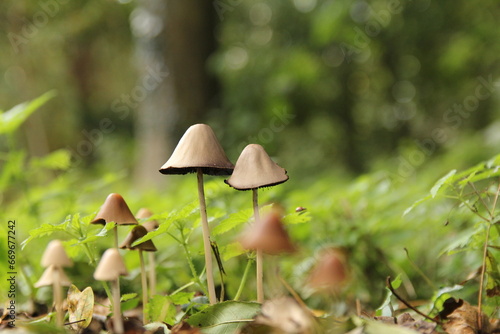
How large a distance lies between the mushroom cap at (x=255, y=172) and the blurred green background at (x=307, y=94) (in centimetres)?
129

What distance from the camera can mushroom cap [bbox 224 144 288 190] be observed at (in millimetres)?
1304

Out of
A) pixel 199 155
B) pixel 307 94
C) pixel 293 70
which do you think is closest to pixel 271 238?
pixel 199 155

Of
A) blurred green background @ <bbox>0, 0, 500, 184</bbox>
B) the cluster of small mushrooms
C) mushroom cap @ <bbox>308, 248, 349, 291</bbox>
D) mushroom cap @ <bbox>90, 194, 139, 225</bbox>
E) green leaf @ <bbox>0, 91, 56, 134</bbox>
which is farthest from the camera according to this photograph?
blurred green background @ <bbox>0, 0, 500, 184</bbox>

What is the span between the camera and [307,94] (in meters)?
10.8

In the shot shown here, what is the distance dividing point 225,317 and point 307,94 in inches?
376

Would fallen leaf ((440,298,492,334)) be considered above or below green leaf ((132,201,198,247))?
below

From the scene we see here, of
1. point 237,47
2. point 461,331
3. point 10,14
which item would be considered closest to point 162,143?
point 237,47

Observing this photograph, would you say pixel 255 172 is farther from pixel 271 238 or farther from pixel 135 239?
pixel 135 239

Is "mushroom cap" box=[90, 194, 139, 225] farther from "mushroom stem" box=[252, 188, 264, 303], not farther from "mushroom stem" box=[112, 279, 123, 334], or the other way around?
"mushroom stem" box=[252, 188, 264, 303]

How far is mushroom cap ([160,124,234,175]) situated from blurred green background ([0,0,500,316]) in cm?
123

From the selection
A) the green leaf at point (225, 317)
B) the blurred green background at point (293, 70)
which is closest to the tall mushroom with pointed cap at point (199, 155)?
the green leaf at point (225, 317)

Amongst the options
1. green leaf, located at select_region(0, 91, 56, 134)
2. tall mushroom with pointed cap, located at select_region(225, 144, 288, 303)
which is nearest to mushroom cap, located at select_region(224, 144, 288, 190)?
tall mushroom with pointed cap, located at select_region(225, 144, 288, 303)

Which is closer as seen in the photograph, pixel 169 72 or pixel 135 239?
pixel 135 239

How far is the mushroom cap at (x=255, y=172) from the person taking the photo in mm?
1304
